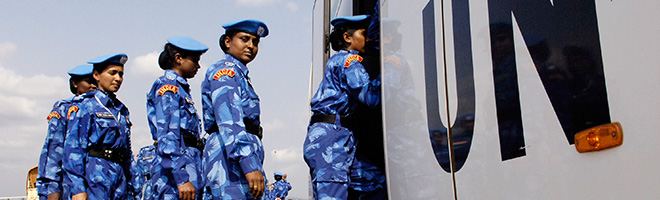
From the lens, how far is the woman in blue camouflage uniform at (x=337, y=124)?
8.72 feet

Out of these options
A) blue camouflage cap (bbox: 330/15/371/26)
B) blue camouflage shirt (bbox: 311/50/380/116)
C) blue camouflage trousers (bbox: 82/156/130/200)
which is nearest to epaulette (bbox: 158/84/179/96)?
blue camouflage trousers (bbox: 82/156/130/200)

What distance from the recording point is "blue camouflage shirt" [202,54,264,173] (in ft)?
8.68

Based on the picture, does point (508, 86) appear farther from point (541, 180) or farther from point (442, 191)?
point (442, 191)

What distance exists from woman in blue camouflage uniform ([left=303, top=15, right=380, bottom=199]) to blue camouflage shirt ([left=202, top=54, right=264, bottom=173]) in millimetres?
301

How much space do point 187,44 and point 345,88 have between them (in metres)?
1.48

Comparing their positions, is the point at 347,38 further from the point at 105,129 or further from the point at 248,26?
the point at 105,129

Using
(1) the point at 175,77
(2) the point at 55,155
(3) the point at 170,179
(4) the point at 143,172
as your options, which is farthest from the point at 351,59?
(4) the point at 143,172

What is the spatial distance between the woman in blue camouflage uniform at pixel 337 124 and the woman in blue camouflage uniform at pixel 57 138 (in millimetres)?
2048

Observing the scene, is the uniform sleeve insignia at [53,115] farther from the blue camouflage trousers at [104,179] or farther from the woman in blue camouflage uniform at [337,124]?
the woman in blue camouflage uniform at [337,124]

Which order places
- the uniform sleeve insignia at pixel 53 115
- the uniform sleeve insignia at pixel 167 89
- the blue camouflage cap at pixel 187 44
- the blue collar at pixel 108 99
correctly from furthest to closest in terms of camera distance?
the uniform sleeve insignia at pixel 53 115 → the blue collar at pixel 108 99 → the blue camouflage cap at pixel 187 44 → the uniform sleeve insignia at pixel 167 89

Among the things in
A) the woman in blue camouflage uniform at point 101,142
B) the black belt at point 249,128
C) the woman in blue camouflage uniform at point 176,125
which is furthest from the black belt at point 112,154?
the black belt at point 249,128

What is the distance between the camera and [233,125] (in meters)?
2.67

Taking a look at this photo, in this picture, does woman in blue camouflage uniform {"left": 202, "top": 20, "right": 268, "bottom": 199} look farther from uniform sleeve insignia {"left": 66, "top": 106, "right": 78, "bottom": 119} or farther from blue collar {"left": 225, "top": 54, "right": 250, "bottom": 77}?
uniform sleeve insignia {"left": 66, "top": 106, "right": 78, "bottom": 119}

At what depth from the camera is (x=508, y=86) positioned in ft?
3.99
